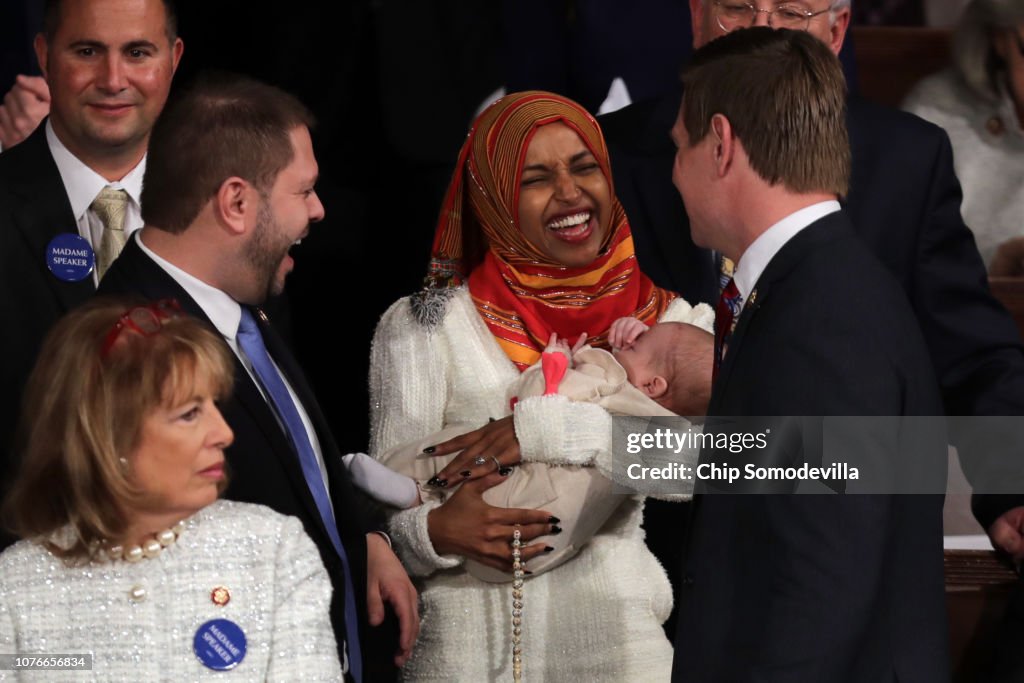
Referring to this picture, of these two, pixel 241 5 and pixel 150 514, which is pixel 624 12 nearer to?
pixel 241 5

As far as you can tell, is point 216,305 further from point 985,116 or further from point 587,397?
point 985,116

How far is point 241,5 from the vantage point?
178 inches

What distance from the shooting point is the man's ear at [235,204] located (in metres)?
2.76

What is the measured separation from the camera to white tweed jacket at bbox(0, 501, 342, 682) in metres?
2.43

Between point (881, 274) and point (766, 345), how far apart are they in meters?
0.23

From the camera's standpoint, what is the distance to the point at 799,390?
2.49 metres

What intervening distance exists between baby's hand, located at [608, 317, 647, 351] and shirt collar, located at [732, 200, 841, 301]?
0.80 meters

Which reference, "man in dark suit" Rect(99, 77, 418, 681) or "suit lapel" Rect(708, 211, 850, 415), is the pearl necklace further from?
"suit lapel" Rect(708, 211, 850, 415)

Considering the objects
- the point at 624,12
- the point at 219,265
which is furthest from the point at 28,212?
the point at 624,12

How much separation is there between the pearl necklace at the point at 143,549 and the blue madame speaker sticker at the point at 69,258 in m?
0.94

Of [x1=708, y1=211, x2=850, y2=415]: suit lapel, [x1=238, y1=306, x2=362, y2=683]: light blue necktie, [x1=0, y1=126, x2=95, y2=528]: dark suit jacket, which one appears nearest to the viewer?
[x1=708, y1=211, x2=850, y2=415]: suit lapel

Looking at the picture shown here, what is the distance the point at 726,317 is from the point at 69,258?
4.35 feet

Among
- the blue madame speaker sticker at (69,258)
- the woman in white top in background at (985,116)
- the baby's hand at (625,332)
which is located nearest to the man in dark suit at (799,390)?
the baby's hand at (625,332)

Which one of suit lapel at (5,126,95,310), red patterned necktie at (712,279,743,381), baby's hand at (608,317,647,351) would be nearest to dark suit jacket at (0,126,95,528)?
suit lapel at (5,126,95,310)
